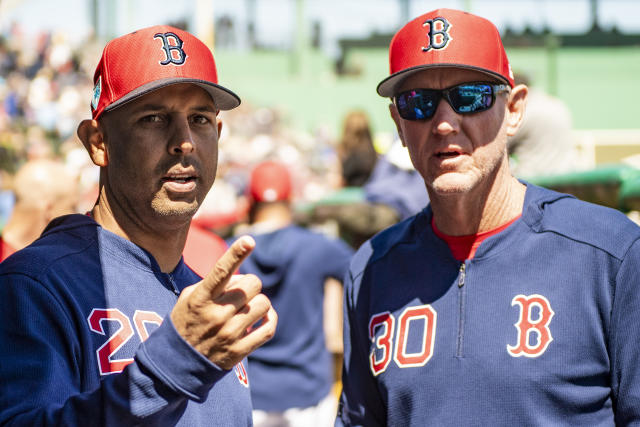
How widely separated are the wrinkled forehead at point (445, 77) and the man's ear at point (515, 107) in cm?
14

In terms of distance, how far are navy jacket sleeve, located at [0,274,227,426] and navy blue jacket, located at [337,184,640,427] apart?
0.92 metres

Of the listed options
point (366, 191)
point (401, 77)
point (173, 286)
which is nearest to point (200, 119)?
point (173, 286)

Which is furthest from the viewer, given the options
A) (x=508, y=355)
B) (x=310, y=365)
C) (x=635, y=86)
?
(x=635, y=86)

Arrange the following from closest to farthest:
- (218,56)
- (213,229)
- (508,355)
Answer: (508,355) → (213,229) → (218,56)

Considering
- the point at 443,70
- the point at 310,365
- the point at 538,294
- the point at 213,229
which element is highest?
the point at 443,70

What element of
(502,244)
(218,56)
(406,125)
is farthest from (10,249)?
(218,56)

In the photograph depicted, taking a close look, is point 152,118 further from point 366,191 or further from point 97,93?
point 366,191

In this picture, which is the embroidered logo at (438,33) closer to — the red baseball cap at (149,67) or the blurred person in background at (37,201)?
the red baseball cap at (149,67)

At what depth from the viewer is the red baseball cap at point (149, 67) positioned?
2098 millimetres

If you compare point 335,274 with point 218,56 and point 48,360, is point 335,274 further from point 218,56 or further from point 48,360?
point 218,56

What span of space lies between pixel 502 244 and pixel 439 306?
0.28 m

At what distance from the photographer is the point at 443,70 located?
2490 mm

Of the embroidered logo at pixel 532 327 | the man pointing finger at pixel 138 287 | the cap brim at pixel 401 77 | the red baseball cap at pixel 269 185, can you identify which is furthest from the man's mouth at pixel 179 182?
the red baseball cap at pixel 269 185

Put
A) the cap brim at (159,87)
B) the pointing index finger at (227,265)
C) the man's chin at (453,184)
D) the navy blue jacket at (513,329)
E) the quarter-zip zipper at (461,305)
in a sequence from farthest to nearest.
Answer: the man's chin at (453,184) → the quarter-zip zipper at (461,305) → the navy blue jacket at (513,329) → the cap brim at (159,87) → the pointing index finger at (227,265)
